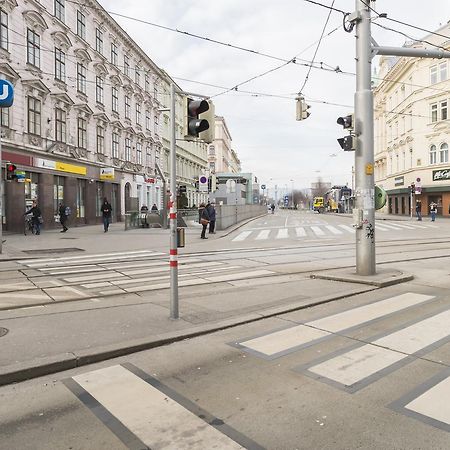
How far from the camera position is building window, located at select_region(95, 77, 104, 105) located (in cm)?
3142

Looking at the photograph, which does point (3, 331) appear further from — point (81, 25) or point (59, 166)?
point (81, 25)

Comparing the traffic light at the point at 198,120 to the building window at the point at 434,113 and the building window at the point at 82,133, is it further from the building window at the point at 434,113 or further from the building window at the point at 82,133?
the building window at the point at 434,113

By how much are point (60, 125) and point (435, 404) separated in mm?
26979

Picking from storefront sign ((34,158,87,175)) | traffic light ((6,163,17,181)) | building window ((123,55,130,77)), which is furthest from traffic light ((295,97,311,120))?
building window ((123,55,130,77))

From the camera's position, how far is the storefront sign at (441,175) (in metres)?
41.2

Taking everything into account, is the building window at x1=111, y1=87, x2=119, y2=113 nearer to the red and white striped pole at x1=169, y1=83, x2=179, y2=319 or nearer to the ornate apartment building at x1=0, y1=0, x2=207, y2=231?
the ornate apartment building at x1=0, y1=0, x2=207, y2=231

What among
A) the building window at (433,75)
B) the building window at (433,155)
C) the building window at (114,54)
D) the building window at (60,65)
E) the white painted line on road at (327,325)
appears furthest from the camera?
the building window at (433,155)

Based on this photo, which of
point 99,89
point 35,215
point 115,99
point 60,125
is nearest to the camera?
point 35,215

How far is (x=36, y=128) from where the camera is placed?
24.0m

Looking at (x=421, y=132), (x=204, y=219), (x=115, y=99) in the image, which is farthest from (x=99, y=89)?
(x=421, y=132)

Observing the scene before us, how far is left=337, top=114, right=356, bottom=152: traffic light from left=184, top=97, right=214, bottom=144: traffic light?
405 centimetres

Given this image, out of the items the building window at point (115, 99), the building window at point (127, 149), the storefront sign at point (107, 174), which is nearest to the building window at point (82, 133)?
the storefront sign at point (107, 174)

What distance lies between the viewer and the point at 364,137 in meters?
9.06

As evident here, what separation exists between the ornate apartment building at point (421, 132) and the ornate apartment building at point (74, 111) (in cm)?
2209
